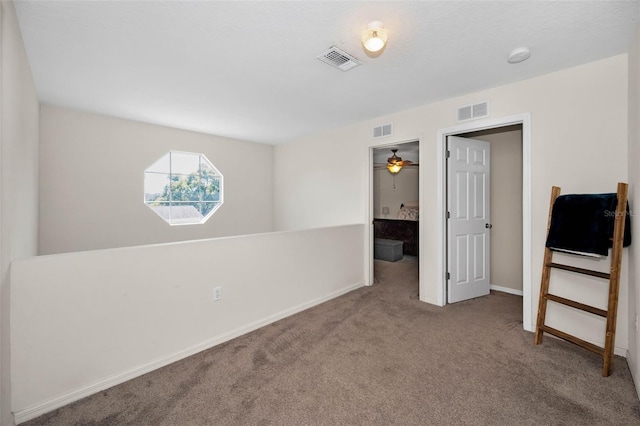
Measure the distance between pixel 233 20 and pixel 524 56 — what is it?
222cm

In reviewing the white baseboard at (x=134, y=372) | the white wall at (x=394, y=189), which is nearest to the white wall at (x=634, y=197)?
the white baseboard at (x=134, y=372)

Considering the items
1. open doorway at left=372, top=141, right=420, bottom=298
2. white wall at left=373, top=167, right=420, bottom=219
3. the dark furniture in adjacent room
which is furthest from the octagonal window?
white wall at left=373, top=167, right=420, bottom=219

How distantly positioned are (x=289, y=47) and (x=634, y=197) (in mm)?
2702

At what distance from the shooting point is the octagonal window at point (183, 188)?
14.2 ft

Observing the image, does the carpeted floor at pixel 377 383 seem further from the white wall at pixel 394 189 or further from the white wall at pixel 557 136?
the white wall at pixel 394 189

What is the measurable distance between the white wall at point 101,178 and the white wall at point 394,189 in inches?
159

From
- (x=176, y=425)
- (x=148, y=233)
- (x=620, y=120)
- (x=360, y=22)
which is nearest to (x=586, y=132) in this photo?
(x=620, y=120)

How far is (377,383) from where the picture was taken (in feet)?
6.54

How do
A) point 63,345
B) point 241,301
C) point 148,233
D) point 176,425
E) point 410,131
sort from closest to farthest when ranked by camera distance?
point 176,425, point 63,345, point 241,301, point 410,131, point 148,233

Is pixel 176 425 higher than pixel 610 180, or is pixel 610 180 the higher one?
pixel 610 180

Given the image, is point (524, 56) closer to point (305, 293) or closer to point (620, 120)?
point (620, 120)

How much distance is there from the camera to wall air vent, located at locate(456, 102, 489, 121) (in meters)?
3.00

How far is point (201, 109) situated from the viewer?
355 cm

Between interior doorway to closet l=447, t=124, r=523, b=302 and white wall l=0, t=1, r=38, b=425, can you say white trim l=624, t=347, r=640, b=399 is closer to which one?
interior doorway to closet l=447, t=124, r=523, b=302
